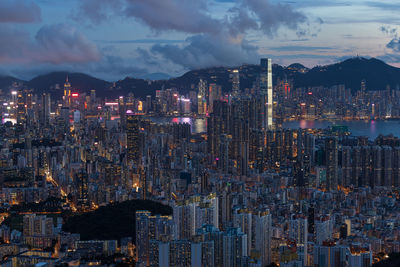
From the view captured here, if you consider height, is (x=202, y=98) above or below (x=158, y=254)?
above

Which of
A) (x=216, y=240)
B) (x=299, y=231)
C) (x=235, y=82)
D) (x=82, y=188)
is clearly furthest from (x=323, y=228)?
(x=235, y=82)

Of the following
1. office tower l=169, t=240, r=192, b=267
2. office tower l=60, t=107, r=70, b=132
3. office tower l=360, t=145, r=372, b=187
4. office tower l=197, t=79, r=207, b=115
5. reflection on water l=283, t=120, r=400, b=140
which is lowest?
office tower l=169, t=240, r=192, b=267

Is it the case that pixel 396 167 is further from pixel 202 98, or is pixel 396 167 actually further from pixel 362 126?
pixel 202 98

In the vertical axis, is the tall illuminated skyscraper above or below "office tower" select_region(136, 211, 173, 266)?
above

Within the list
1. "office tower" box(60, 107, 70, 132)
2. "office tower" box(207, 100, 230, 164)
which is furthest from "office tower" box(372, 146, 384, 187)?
"office tower" box(60, 107, 70, 132)

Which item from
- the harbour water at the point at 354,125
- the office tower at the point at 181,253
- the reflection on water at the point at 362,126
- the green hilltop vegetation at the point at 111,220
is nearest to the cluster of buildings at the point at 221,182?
the office tower at the point at 181,253

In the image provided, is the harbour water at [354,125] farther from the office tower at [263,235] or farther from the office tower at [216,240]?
the office tower at [216,240]

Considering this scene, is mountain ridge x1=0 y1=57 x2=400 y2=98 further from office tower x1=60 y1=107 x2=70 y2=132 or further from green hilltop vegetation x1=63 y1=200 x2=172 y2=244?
green hilltop vegetation x1=63 y1=200 x2=172 y2=244
